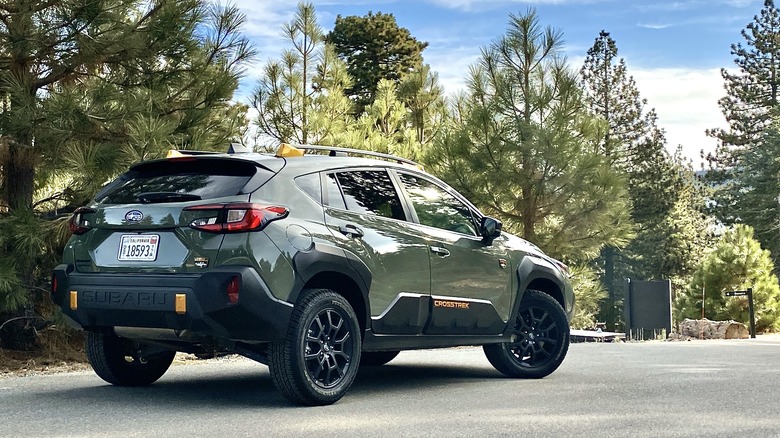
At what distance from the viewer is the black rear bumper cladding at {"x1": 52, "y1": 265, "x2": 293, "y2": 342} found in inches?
233

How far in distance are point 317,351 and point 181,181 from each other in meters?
1.51

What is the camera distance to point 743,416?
20.1ft

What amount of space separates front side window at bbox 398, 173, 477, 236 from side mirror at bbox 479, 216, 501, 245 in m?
0.10

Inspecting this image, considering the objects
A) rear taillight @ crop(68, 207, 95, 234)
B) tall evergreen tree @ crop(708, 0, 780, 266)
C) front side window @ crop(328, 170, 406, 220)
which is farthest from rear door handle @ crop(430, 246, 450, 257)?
tall evergreen tree @ crop(708, 0, 780, 266)

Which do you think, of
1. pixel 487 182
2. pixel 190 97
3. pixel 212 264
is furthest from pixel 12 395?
pixel 487 182

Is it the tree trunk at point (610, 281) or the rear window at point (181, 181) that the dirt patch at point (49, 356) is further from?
the tree trunk at point (610, 281)

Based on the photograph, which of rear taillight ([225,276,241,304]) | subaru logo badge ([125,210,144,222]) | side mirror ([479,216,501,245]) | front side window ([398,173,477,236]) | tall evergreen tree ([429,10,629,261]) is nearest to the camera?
rear taillight ([225,276,241,304])

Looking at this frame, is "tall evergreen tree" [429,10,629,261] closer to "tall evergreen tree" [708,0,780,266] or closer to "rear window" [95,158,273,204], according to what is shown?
"rear window" [95,158,273,204]

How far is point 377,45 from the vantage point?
46969mm

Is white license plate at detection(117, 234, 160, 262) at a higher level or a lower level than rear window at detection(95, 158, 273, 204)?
lower

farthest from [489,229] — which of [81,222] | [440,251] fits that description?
[81,222]

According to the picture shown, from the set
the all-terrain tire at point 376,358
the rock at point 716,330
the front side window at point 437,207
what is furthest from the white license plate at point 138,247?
the rock at point 716,330

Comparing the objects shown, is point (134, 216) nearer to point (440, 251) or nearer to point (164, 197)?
point (164, 197)

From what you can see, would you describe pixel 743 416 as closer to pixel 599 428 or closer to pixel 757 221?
pixel 599 428
